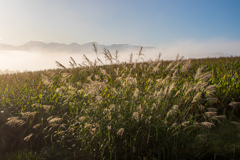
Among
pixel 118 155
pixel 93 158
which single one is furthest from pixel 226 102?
pixel 93 158

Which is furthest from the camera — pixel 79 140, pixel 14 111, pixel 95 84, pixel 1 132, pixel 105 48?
pixel 105 48

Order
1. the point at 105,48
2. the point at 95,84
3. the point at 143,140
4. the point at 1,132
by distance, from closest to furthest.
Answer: the point at 143,140, the point at 95,84, the point at 1,132, the point at 105,48

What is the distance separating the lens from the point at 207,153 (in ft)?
10.1

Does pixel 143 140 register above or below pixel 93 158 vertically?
above

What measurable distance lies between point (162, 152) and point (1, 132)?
3347 mm

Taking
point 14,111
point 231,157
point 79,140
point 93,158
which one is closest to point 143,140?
point 93,158

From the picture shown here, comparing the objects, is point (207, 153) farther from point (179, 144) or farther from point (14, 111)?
point (14, 111)

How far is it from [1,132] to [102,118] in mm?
2406

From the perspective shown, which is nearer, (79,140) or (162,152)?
(162,152)

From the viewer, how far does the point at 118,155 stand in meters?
3.09

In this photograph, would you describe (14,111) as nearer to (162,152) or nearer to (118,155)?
(118,155)

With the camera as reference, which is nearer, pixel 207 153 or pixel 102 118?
pixel 207 153

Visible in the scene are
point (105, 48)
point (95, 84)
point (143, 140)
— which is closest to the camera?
point (143, 140)

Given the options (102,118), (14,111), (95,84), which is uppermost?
(95,84)
